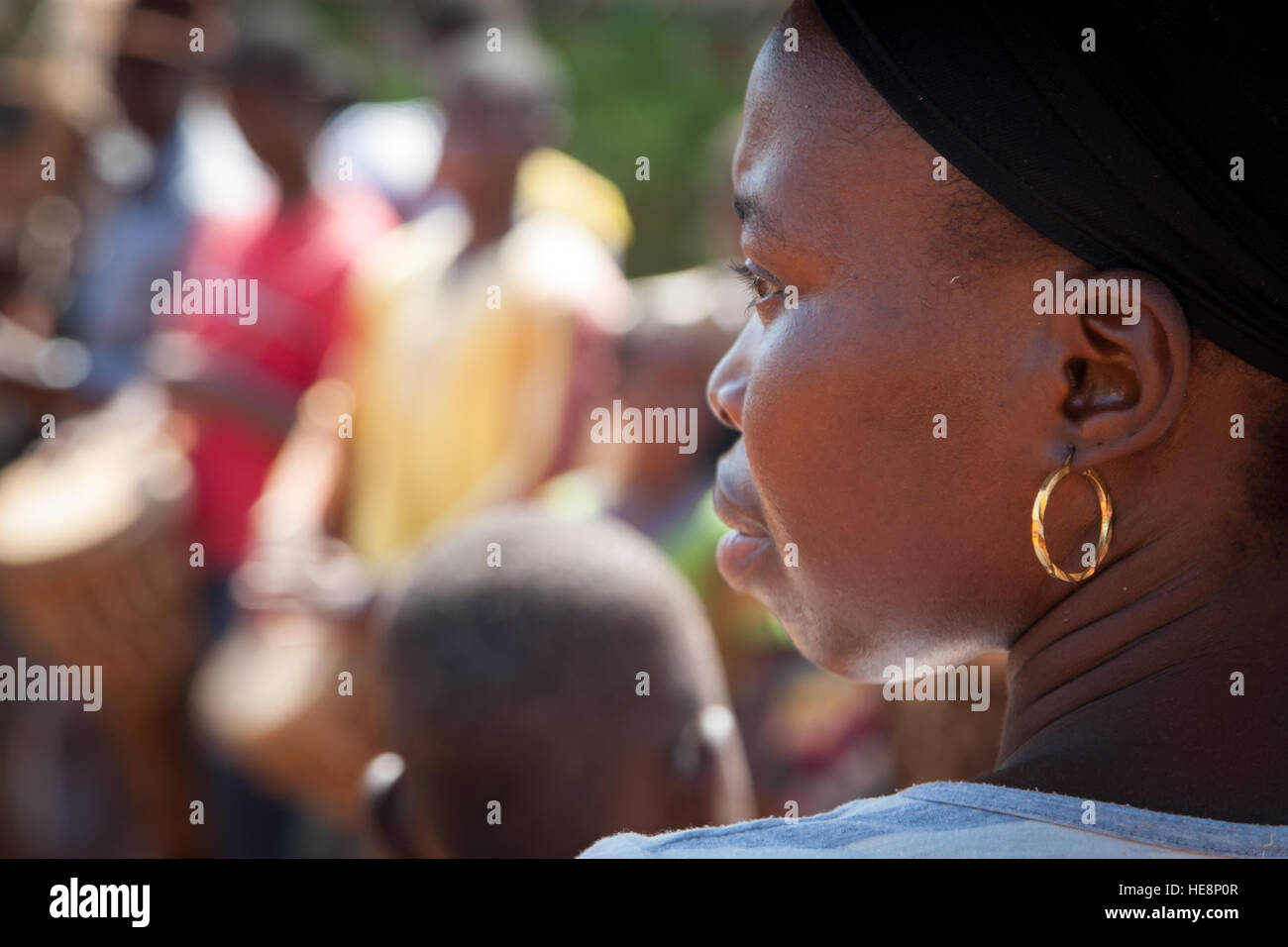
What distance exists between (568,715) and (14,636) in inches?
158

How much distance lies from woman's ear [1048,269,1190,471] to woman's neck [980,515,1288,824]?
11 centimetres

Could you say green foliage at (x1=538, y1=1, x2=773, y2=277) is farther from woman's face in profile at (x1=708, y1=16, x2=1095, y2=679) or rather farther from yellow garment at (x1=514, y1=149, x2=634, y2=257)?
woman's face in profile at (x1=708, y1=16, x2=1095, y2=679)

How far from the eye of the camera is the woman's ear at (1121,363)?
46.4 inches

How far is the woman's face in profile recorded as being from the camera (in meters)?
1.23

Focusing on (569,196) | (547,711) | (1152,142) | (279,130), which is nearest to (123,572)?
(279,130)

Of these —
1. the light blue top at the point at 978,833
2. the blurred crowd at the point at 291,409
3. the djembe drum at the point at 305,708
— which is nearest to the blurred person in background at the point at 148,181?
the blurred crowd at the point at 291,409

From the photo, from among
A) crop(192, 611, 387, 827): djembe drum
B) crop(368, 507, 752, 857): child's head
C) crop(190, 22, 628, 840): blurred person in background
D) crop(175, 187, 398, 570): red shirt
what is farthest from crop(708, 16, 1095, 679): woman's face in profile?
crop(175, 187, 398, 570): red shirt

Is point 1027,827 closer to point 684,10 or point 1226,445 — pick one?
point 1226,445

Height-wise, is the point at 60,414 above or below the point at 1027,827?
above

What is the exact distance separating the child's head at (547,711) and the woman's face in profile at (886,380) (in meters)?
0.83

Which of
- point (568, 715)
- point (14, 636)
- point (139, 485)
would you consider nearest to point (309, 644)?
point (139, 485)

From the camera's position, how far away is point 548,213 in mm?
4375

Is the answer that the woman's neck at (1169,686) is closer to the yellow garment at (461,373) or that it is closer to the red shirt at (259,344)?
the yellow garment at (461,373)

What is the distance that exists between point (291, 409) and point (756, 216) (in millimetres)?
3362
